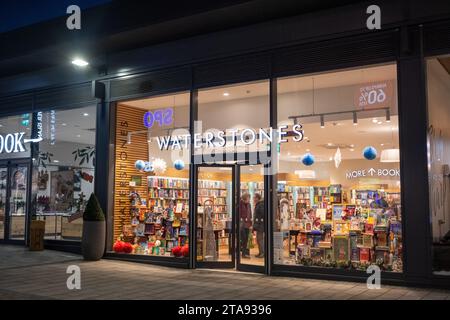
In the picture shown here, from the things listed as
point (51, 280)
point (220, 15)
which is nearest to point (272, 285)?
point (51, 280)

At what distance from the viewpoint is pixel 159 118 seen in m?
11.1

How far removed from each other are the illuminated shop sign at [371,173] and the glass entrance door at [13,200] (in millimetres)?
8264

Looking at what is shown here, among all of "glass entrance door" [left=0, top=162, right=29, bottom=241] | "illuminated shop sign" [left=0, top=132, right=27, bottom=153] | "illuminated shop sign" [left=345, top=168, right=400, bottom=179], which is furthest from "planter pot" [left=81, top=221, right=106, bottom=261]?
"illuminated shop sign" [left=345, top=168, right=400, bottom=179]

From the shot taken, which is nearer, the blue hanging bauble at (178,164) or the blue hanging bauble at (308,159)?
the blue hanging bauble at (308,159)

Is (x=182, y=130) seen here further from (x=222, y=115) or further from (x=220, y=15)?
(x=220, y=15)

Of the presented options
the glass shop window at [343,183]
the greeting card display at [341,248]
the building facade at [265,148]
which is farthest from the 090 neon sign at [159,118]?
the greeting card display at [341,248]

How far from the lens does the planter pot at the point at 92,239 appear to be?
1048cm

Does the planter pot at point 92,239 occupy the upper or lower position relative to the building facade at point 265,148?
lower

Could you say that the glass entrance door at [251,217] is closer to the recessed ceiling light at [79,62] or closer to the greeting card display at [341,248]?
the greeting card display at [341,248]

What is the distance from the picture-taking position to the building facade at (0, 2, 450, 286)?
7836 millimetres

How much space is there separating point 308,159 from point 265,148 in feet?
5.42

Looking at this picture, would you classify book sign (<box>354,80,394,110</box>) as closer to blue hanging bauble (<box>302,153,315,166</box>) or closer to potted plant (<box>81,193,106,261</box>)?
blue hanging bauble (<box>302,153,315,166</box>)

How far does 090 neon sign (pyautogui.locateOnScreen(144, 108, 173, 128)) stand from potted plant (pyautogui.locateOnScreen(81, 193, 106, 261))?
7.03 feet
